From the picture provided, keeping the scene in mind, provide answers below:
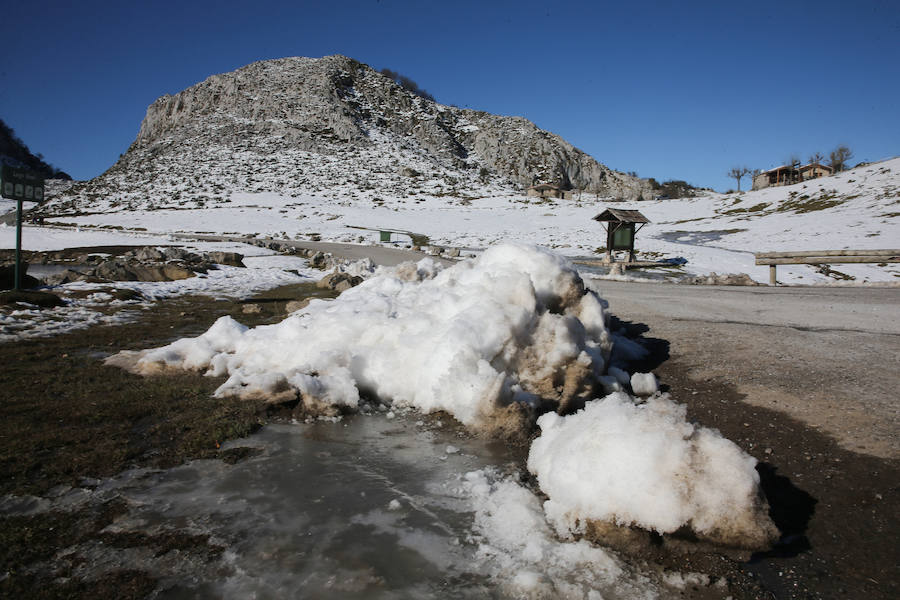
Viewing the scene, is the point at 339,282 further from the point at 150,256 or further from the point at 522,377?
the point at 150,256

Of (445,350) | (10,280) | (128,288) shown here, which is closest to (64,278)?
(10,280)

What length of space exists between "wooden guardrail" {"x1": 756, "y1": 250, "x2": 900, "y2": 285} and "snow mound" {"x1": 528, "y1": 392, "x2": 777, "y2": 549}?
16.0 meters

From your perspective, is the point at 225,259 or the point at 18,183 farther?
the point at 225,259

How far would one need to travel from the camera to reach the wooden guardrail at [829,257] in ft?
51.8

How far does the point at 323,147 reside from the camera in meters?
99.5

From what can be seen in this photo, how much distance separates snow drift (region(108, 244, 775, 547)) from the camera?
9.87 feet

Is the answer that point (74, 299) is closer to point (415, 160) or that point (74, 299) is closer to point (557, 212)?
point (557, 212)

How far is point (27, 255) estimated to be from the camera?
78.9ft

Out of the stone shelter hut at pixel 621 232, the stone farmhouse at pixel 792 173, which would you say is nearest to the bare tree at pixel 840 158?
the stone farmhouse at pixel 792 173

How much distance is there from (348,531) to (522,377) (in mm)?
2729

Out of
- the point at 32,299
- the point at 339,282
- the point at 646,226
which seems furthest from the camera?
the point at 646,226

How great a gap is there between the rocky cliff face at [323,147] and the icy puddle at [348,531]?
74617 mm

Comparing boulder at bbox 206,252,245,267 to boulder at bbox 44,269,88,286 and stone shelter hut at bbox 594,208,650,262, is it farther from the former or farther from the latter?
stone shelter hut at bbox 594,208,650,262

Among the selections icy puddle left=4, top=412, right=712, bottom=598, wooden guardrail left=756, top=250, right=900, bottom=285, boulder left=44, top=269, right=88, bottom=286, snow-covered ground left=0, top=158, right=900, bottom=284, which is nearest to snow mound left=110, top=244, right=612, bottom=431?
icy puddle left=4, top=412, right=712, bottom=598
